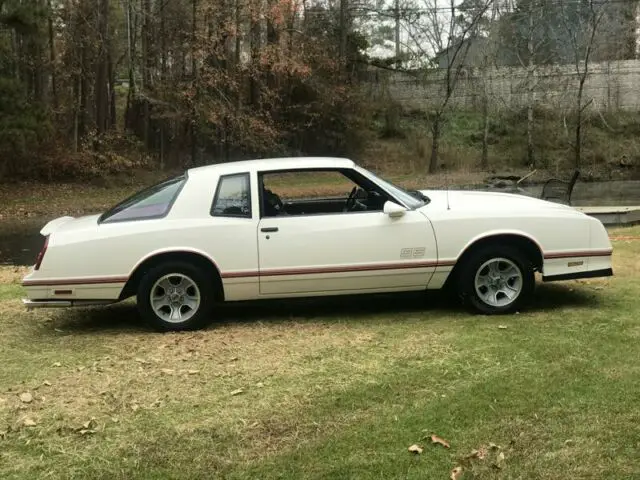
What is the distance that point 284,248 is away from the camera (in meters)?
6.12

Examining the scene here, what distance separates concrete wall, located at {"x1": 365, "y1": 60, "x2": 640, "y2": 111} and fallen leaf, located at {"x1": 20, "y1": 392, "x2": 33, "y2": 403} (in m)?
34.2

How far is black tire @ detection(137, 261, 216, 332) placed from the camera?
605 centimetres

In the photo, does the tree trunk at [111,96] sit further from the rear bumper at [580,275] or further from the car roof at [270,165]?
the rear bumper at [580,275]

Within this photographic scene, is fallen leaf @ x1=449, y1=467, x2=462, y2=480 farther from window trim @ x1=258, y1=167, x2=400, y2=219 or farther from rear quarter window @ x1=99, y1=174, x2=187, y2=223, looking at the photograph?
rear quarter window @ x1=99, y1=174, x2=187, y2=223

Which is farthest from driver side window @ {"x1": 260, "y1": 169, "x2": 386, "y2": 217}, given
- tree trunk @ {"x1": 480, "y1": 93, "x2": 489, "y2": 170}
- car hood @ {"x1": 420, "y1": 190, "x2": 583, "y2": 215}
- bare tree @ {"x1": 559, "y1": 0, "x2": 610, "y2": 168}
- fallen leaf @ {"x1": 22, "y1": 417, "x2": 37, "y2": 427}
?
tree trunk @ {"x1": 480, "y1": 93, "x2": 489, "y2": 170}

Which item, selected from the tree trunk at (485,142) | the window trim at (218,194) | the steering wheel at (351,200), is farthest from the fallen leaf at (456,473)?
the tree trunk at (485,142)

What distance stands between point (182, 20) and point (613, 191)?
1957 centimetres

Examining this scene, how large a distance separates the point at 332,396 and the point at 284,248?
2.02 m

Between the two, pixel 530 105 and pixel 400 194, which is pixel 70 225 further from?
pixel 530 105

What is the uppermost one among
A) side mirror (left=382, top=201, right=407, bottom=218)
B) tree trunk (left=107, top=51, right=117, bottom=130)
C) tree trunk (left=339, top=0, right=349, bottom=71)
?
tree trunk (left=339, top=0, right=349, bottom=71)

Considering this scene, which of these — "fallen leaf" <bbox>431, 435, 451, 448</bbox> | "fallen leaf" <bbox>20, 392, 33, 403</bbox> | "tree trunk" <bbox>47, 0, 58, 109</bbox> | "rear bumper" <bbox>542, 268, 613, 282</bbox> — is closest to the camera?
"fallen leaf" <bbox>431, 435, 451, 448</bbox>

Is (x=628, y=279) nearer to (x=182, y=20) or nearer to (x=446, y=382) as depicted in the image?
(x=446, y=382)

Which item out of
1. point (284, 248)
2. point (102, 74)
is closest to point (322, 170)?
point (284, 248)

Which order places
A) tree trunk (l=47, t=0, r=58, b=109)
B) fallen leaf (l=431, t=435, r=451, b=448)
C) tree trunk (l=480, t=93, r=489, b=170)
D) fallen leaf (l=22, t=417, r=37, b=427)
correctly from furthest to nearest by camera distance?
tree trunk (l=480, t=93, r=489, b=170)
tree trunk (l=47, t=0, r=58, b=109)
fallen leaf (l=22, t=417, r=37, b=427)
fallen leaf (l=431, t=435, r=451, b=448)
